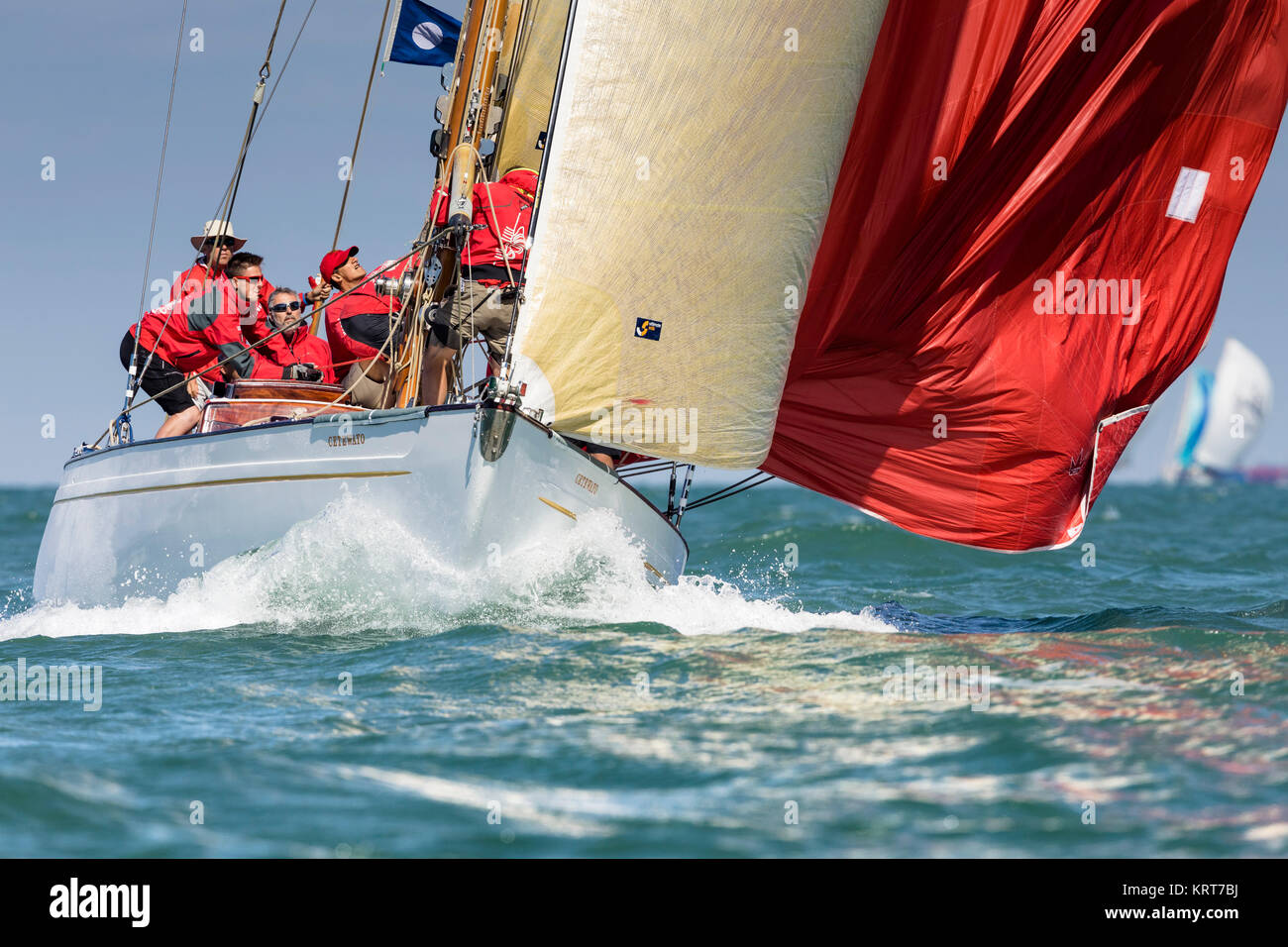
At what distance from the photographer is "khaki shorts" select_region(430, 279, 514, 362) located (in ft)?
22.0

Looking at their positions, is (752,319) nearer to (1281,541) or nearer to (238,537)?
(238,537)

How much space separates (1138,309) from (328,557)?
5.28m

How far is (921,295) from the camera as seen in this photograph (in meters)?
7.83

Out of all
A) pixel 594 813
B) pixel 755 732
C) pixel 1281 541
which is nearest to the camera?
pixel 594 813

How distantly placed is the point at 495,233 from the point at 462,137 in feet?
4.59

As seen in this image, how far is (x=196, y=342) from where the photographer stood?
779cm

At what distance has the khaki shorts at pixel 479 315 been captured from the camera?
6.70 meters

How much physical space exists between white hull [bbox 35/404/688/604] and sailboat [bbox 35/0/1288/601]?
0.02m

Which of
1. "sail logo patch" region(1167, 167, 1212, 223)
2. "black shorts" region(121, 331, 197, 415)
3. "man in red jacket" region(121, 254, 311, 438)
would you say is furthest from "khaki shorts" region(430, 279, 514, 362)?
"sail logo patch" region(1167, 167, 1212, 223)

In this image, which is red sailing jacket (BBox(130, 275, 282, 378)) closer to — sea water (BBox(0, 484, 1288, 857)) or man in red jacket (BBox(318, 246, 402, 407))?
man in red jacket (BBox(318, 246, 402, 407))

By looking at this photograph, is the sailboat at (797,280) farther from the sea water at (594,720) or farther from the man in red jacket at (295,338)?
the man in red jacket at (295,338)

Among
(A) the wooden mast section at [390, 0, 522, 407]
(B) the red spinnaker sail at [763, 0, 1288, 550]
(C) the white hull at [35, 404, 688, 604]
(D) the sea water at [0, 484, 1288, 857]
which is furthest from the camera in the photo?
(B) the red spinnaker sail at [763, 0, 1288, 550]

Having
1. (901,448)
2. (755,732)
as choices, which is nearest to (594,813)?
(755,732)
